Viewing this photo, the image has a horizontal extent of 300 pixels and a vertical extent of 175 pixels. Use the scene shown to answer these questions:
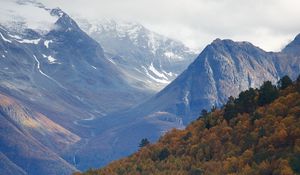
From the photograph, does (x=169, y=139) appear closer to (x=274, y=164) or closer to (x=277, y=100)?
(x=277, y=100)

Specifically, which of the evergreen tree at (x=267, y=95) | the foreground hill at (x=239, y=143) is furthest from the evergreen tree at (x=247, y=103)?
the evergreen tree at (x=267, y=95)

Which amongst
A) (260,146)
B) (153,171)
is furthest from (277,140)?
(153,171)

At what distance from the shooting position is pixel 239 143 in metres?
130

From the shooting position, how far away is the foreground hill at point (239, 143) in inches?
4574

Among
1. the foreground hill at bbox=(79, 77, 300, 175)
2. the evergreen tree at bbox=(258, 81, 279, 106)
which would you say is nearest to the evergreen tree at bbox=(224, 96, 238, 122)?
the foreground hill at bbox=(79, 77, 300, 175)

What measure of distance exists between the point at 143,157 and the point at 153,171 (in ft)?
40.0

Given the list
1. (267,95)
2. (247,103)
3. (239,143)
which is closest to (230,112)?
(247,103)

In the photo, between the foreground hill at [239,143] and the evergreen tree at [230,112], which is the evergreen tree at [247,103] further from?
the evergreen tree at [230,112]

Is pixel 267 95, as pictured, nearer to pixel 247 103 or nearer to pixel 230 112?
pixel 247 103

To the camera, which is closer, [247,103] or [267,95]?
[267,95]

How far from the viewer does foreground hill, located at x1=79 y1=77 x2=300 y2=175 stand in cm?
11619

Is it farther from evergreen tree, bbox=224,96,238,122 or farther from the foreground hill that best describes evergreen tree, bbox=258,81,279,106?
evergreen tree, bbox=224,96,238,122

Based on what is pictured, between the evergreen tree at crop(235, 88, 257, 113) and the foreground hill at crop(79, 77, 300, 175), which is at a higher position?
the evergreen tree at crop(235, 88, 257, 113)

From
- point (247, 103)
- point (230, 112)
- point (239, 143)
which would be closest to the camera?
point (239, 143)
